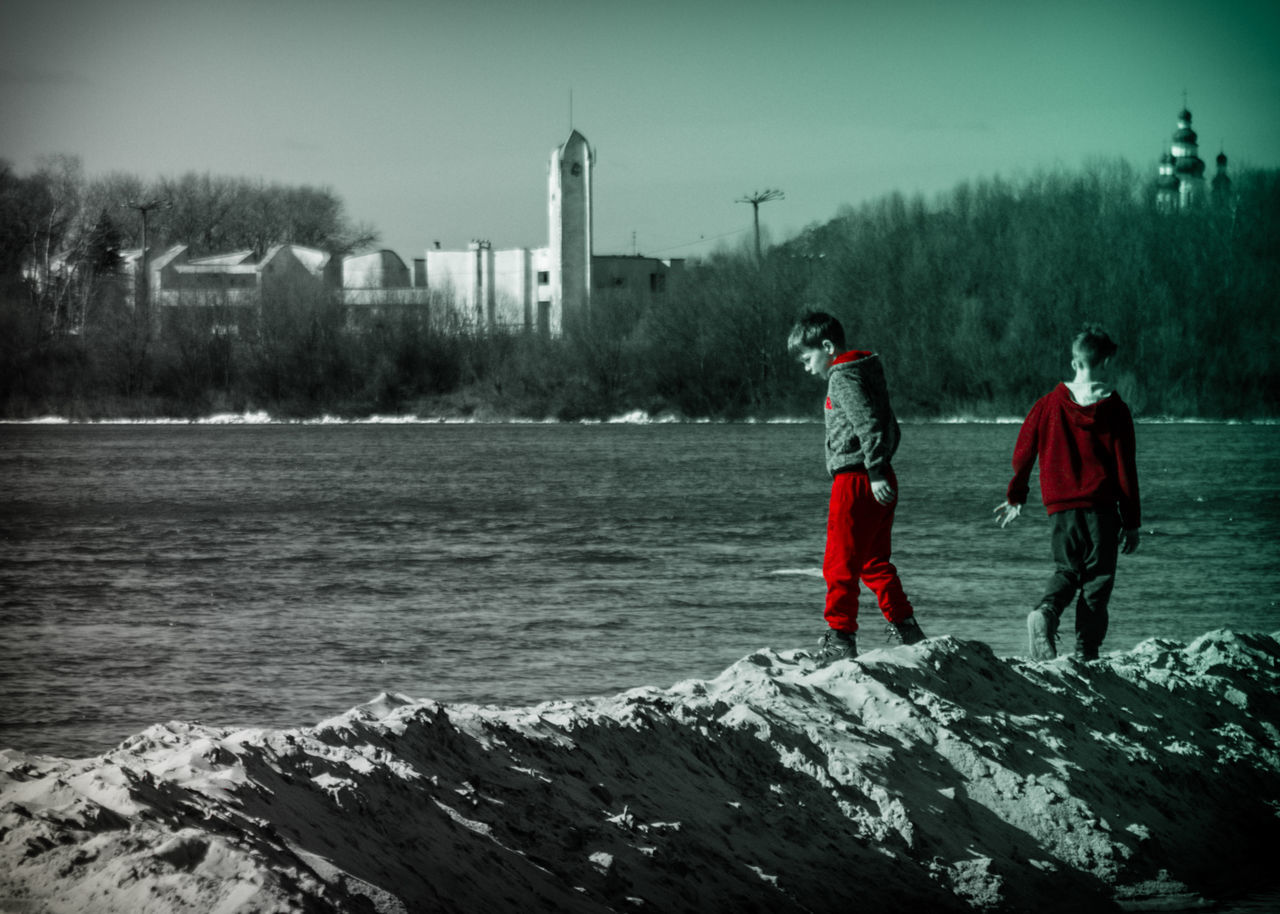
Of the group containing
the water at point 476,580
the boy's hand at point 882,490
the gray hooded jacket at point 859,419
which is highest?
the gray hooded jacket at point 859,419

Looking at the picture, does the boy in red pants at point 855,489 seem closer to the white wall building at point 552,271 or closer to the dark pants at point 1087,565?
the dark pants at point 1087,565

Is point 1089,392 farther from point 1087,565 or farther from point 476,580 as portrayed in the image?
point 476,580

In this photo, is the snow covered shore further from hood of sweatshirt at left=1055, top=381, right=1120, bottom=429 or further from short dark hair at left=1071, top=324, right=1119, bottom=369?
short dark hair at left=1071, top=324, right=1119, bottom=369

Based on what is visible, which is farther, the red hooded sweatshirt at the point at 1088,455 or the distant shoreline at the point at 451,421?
the distant shoreline at the point at 451,421

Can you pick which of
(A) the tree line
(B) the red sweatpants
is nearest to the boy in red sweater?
(B) the red sweatpants

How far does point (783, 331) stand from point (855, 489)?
67039mm

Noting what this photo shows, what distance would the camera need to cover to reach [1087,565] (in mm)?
6840

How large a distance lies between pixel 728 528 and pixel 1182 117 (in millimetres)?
94365

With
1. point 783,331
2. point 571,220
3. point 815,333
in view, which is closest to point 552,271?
point 571,220

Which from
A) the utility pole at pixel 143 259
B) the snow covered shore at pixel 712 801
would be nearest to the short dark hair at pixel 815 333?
the snow covered shore at pixel 712 801

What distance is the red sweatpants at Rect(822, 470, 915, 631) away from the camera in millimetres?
6480

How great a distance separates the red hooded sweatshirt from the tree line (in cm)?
5714

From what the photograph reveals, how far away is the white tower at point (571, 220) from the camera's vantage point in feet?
278

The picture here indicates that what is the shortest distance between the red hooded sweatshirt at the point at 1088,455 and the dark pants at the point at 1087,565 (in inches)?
2.7
